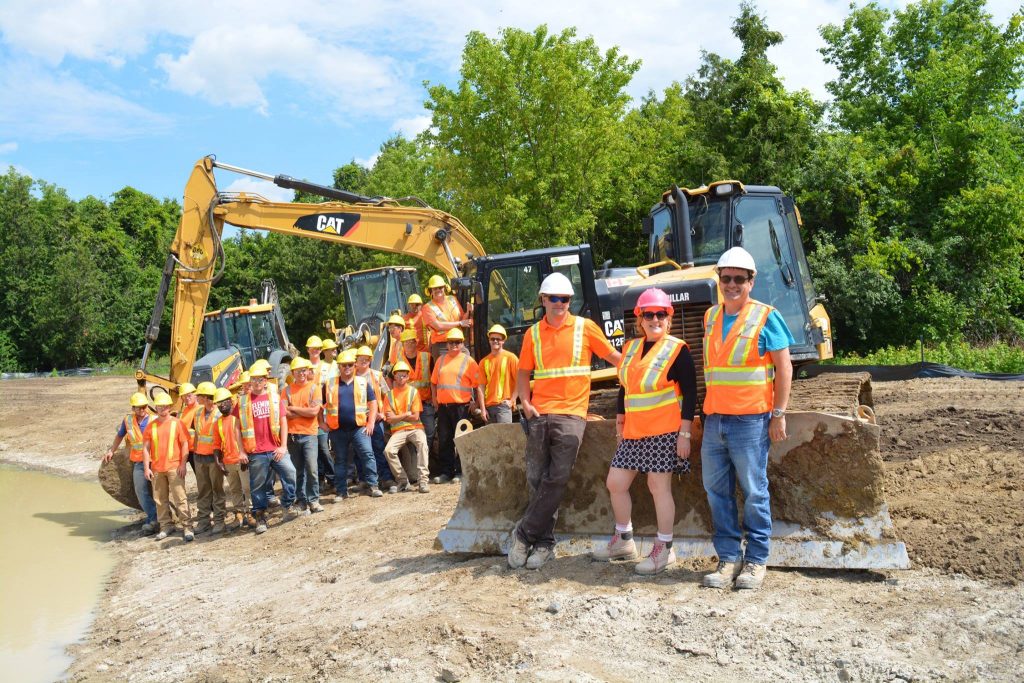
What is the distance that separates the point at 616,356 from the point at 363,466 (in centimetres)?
542

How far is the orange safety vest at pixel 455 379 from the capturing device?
10.6 meters

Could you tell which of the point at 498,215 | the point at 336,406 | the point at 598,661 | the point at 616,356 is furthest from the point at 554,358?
the point at 498,215

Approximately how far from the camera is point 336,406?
1073 cm

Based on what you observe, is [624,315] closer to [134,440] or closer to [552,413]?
[552,413]

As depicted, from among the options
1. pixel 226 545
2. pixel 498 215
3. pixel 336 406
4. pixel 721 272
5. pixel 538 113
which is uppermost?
pixel 538 113

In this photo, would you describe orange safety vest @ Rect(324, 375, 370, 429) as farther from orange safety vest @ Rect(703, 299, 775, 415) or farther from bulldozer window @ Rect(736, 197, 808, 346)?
orange safety vest @ Rect(703, 299, 775, 415)

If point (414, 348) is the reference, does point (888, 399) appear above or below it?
below

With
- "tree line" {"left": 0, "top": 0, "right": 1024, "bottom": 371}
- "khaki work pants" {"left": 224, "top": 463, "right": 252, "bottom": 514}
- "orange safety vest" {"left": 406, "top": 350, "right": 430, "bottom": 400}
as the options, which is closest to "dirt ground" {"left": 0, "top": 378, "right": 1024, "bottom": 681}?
"khaki work pants" {"left": 224, "top": 463, "right": 252, "bottom": 514}

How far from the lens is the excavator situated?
5676 mm

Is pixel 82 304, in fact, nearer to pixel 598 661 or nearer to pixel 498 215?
pixel 498 215

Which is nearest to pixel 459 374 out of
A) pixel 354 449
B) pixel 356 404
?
pixel 356 404

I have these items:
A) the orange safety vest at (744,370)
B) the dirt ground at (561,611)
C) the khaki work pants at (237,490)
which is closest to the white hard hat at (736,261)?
the orange safety vest at (744,370)

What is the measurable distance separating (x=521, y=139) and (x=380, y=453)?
14.4 metres

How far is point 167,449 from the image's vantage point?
10.5m
